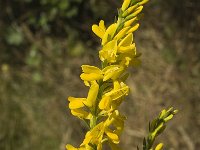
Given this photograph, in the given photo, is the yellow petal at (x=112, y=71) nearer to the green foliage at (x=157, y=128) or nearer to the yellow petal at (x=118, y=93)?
the yellow petal at (x=118, y=93)

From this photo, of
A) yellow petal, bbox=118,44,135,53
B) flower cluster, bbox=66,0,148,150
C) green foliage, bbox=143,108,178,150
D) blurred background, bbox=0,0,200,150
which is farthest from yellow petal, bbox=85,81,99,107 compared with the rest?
blurred background, bbox=0,0,200,150

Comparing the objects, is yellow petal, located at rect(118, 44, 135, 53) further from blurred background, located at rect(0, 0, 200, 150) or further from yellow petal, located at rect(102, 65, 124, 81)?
blurred background, located at rect(0, 0, 200, 150)

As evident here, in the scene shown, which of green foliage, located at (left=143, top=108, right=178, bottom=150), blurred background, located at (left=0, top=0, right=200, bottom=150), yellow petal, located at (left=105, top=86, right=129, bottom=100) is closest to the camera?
yellow petal, located at (left=105, top=86, right=129, bottom=100)

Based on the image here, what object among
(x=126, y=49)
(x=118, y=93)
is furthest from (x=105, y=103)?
(x=126, y=49)

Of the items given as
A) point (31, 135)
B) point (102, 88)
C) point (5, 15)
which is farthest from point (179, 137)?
point (102, 88)

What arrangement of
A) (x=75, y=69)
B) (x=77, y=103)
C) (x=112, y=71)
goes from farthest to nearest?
(x=75, y=69)
(x=77, y=103)
(x=112, y=71)

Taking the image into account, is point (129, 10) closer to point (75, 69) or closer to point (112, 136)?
point (112, 136)

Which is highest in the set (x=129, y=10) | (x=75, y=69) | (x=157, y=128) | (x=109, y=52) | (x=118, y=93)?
(x=75, y=69)
